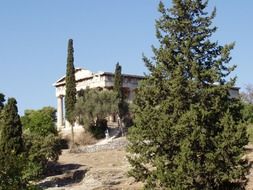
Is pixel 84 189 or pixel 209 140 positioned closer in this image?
pixel 209 140

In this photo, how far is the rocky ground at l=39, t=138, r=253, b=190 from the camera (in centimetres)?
3522

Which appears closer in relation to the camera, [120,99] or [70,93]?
[70,93]

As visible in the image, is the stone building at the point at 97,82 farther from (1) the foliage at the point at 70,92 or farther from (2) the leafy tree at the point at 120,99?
(1) the foliage at the point at 70,92

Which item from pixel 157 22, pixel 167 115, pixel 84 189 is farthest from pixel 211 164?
pixel 84 189

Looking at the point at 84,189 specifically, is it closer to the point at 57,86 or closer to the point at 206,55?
the point at 206,55

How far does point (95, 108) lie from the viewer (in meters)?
56.2

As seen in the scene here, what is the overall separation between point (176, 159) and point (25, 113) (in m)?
55.1

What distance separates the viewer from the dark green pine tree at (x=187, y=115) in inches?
859

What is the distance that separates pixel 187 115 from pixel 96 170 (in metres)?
19.2

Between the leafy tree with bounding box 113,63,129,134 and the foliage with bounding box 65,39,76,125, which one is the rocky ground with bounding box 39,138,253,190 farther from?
the foliage with bounding box 65,39,76,125

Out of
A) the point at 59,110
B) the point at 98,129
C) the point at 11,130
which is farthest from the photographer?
the point at 59,110

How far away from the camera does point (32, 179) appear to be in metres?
11.8

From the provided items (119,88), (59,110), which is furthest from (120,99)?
(59,110)

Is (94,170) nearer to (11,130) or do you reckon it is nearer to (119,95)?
(11,130)
